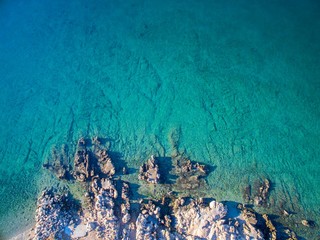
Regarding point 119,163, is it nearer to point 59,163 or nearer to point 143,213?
point 143,213

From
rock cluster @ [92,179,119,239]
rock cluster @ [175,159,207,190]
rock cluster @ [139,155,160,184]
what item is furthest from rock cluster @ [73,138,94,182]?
rock cluster @ [175,159,207,190]

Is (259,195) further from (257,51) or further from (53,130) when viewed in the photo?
(53,130)

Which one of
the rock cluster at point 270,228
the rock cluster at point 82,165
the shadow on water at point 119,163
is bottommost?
the rock cluster at point 82,165

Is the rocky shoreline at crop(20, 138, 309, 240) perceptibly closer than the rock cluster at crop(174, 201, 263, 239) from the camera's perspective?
No

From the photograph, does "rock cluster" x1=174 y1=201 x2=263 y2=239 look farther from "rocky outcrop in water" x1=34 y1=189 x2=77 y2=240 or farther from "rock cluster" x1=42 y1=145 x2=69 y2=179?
"rock cluster" x1=42 y1=145 x2=69 y2=179

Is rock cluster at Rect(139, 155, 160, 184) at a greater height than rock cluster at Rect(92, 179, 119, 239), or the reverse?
rock cluster at Rect(139, 155, 160, 184)

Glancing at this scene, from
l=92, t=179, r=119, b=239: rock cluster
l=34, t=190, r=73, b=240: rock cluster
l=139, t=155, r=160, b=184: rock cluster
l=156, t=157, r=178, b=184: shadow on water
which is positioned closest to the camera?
l=92, t=179, r=119, b=239: rock cluster

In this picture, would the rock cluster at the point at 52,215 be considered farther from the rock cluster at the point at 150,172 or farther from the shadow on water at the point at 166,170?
the shadow on water at the point at 166,170

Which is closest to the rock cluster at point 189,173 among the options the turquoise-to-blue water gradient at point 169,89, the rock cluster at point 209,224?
the turquoise-to-blue water gradient at point 169,89
